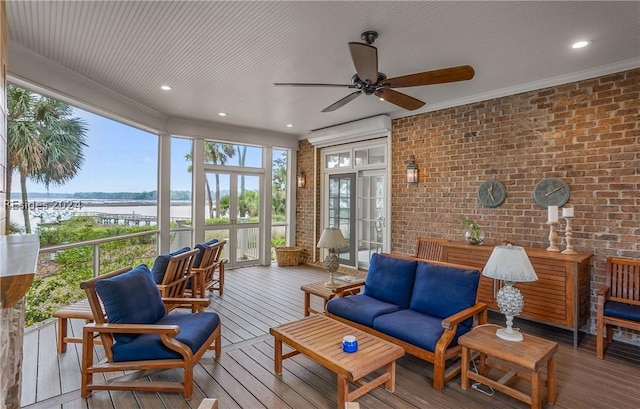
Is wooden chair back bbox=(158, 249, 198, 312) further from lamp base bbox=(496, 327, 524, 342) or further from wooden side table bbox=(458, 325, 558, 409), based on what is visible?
lamp base bbox=(496, 327, 524, 342)

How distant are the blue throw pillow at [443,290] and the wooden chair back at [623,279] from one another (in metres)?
1.68

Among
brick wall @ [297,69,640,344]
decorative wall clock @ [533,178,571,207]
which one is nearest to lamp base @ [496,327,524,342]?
brick wall @ [297,69,640,344]

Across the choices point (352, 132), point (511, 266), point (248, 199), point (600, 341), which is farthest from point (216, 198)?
point (600, 341)

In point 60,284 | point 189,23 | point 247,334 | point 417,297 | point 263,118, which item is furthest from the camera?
point 263,118

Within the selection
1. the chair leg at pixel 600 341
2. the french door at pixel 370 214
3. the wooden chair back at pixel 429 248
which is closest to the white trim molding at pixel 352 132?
the french door at pixel 370 214

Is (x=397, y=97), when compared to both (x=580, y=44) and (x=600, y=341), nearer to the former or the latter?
(x=580, y=44)

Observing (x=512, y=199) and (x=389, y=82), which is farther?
(x=512, y=199)

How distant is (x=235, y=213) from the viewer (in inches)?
284

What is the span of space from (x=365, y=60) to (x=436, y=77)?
0.68 meters

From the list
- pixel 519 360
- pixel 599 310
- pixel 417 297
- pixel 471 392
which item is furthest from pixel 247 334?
pixel 599 310

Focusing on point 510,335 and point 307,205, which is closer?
point 510,335

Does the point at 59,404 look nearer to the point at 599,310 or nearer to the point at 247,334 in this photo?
the point at 247,334

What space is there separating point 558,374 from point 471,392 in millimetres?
948

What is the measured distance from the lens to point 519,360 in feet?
7.26
